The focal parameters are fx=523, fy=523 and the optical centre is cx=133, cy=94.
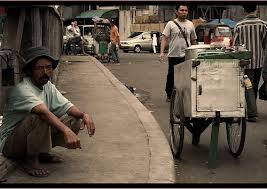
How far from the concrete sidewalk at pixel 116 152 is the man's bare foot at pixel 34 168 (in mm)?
50

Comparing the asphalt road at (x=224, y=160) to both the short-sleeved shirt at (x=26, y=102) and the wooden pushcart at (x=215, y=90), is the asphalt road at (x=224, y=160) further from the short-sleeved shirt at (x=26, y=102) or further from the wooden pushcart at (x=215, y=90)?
the short-sleeved shirt at (x=26, y=102)

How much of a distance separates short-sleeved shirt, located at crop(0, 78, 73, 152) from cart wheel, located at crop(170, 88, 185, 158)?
4.70 ft

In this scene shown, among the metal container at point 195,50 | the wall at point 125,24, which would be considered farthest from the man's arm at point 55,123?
the wall at point 125,24

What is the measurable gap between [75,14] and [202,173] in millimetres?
22616

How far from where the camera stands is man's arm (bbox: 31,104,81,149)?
163 inches

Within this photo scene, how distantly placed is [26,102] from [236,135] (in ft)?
8.17

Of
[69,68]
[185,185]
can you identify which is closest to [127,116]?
[185,185]

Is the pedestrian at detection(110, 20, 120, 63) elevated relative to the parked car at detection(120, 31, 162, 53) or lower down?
elevated

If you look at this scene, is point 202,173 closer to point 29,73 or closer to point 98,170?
point 98,170

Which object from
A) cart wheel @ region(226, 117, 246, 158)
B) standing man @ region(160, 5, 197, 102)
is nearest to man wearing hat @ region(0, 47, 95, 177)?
cart wheel @ region(226, 117, 246, 158)

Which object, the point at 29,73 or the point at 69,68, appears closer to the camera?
the point at 29,73

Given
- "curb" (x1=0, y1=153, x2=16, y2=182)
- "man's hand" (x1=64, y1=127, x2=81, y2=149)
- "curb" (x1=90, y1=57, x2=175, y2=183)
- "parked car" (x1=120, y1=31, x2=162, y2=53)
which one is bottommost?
"parked car" (x1=120, y1=31, x2=162, y2=53)

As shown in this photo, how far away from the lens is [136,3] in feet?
12.6

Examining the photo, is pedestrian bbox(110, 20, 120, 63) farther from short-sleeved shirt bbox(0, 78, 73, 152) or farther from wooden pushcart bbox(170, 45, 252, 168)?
short-sleeved shirt bbox(0, 78, 73, 152)
